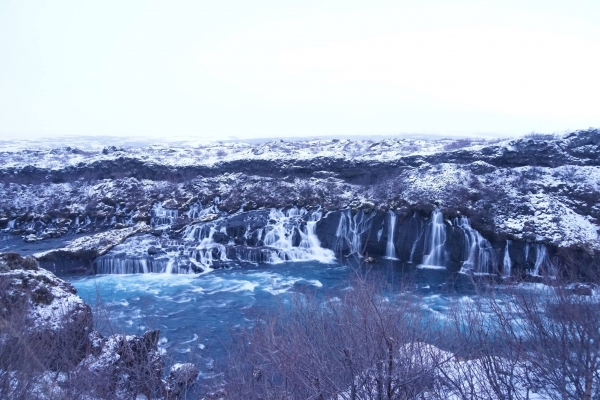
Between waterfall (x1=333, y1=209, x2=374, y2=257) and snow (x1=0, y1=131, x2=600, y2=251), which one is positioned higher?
snow (x1=0, y1=131, x2=600, y2=251)

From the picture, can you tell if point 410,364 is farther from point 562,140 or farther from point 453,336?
point 562,140

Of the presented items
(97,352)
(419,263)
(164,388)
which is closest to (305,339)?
(164,388)

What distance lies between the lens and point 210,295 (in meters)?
19.4

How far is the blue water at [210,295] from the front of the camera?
581 inches

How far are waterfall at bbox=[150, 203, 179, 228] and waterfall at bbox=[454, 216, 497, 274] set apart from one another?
19489mm

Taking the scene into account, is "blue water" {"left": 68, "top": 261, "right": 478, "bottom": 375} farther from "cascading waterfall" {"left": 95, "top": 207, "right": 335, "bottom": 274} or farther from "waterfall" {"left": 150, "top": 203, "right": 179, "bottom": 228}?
"waterfall" {"left": 150, "top": 203, "right": 179, "bottom": 228}

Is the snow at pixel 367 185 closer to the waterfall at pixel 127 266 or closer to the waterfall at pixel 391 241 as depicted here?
the waterfall at pixel 391 241

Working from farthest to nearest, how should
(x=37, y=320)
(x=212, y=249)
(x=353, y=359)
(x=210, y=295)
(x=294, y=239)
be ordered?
(x=294, y=239)
(x=212, y=249)
(x=210, y=295)
(x=37, y=320)
(x=353, y=359)

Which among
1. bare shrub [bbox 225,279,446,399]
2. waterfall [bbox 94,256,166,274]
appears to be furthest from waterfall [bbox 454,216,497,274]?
waterfall [bbox 94,256,166,274]

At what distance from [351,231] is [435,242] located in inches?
208

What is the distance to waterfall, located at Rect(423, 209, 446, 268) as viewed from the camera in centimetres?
2338

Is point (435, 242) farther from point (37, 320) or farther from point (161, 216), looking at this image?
point (37, 320)

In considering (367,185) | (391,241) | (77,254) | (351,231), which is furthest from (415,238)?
(77,254)

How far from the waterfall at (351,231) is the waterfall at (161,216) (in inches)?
479
